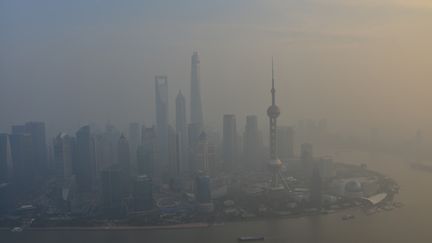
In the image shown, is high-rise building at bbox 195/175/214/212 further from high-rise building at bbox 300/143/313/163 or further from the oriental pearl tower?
high-rise building at bbox 300/143/313/163

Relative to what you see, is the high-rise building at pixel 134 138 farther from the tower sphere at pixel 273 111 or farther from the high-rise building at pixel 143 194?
the tower sphere at pixel 273 111

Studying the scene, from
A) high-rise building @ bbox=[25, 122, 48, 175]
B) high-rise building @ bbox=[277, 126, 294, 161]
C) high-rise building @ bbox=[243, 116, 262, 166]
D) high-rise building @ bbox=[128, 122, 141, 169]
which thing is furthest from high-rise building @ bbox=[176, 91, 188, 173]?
high-rise building @ bbox=[25, 122, 48, 175]

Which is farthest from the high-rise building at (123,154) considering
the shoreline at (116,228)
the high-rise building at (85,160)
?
the shoreline at (116,228)

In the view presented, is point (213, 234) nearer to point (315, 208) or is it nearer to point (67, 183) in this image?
point (315, 208)

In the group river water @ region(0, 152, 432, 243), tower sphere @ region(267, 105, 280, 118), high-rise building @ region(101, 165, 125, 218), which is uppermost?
tower sphere @ region(267, 105, 280, 118)

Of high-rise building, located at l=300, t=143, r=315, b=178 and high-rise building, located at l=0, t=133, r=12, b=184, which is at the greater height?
high-rise building, located at l=0, t=133, r=12, b=184

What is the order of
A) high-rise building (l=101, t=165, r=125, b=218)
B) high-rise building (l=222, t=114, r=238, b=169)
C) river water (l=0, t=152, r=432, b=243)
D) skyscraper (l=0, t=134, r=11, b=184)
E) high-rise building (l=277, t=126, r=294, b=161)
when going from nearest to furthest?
river water (l=0, t=152, r=432, b=243) → high-rise building (l=101, t=165, r=125, b=218) → skyscraper (l=0, t=134, r=11, b=184) → high-rise building (l=222, t=114, r=238, b=169) → high-rise building (l=277, t=126, r=294, b=161)

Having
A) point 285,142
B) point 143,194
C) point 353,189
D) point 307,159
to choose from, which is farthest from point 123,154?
point 353,189
